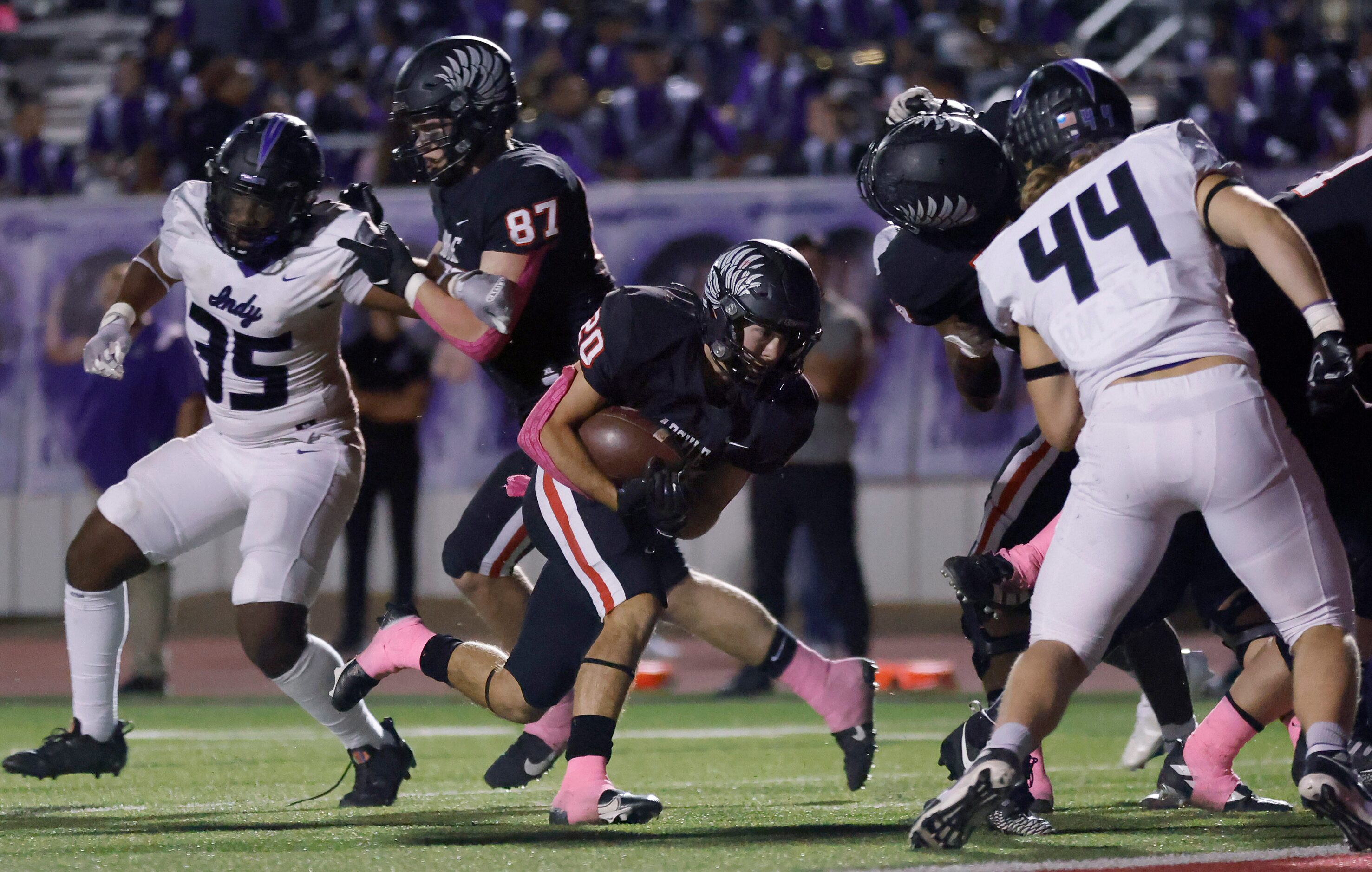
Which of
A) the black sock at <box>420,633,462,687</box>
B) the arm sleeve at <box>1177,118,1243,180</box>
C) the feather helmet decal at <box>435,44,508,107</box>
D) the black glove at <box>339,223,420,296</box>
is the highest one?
the feather helmet decal at <box>435,44,508,107</box>

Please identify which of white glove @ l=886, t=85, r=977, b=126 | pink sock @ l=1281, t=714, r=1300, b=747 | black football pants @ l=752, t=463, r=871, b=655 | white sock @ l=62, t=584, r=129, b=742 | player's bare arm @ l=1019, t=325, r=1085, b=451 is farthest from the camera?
black football pants @ l=752, t=463, r=871, b=655

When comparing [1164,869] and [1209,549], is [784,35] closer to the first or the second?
[1209,549]

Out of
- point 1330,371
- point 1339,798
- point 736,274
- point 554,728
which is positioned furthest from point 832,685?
point 1330,371

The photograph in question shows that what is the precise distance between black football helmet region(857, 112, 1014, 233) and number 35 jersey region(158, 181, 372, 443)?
54.4 inches

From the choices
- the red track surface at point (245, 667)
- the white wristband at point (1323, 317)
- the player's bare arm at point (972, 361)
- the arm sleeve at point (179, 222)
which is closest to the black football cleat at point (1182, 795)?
the player's bare arm at point (972, 361)

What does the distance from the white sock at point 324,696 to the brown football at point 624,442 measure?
1007mm

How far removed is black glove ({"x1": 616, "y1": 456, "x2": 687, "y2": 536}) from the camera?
13.5 ft

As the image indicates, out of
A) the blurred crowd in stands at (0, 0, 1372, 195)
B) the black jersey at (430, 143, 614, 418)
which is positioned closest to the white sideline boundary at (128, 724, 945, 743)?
the black jersey at (430, 143, 614, 418)

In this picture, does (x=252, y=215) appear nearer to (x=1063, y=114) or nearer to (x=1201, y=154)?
(x=1063, y=114)

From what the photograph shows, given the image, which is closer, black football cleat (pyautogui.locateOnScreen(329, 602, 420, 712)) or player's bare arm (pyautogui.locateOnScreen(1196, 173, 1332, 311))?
player's bare arm (pyautogui.locateOnScreen(1196, 173, 1332, 311))

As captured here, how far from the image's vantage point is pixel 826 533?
7766mm

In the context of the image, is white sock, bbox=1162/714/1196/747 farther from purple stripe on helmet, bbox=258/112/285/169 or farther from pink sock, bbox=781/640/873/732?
purple stripe on helmet, bbox=258/112/285/169

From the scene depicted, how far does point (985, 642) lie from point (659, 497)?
0.96 metres

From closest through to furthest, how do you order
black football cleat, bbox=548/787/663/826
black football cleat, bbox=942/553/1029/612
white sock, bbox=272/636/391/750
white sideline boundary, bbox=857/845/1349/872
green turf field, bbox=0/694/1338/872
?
white sideline boundary, bbox=857/845/1349/872, green turf field, bbox=0/694/1338/872, black football cleat, bbox=942/553/1029/612, black football cleat, bbox=548/787/663/826, white sock, bbox=272/636/391/750
